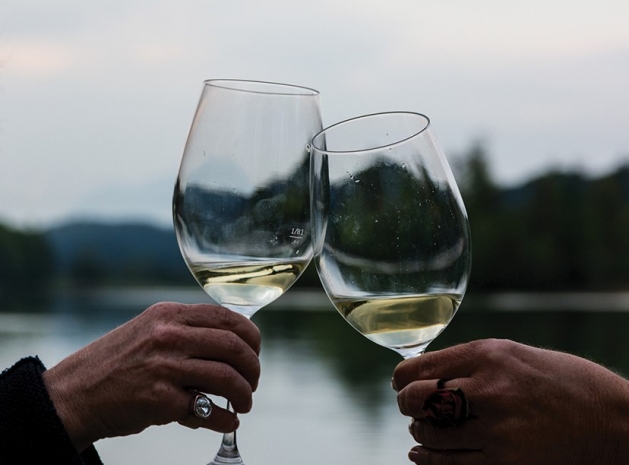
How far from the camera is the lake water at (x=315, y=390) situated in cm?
470

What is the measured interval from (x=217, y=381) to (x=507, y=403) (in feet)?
0.88

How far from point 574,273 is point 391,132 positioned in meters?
26.4

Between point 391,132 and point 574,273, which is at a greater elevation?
point 391,132

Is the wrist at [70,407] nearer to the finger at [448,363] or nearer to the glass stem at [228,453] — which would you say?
the glass stem at [228,453]

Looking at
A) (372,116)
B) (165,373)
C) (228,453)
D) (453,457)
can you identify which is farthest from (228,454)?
(372,116)

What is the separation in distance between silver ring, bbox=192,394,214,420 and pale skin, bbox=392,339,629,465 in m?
0.18

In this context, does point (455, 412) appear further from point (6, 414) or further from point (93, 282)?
point (93, 282)

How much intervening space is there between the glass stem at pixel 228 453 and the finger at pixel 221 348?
66 mm

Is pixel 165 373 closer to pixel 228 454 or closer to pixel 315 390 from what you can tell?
pixel 228 454

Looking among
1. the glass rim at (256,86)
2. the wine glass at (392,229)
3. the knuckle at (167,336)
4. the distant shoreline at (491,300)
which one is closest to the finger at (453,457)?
the wine glass at (392,229)

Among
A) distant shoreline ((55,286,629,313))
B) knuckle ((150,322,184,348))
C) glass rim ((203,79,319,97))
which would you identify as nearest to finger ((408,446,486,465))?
knuckle ((150,322,184,348))

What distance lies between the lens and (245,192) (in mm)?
823

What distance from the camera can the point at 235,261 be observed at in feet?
2.72

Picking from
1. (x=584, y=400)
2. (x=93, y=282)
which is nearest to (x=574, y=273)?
(x=93, y=282)
